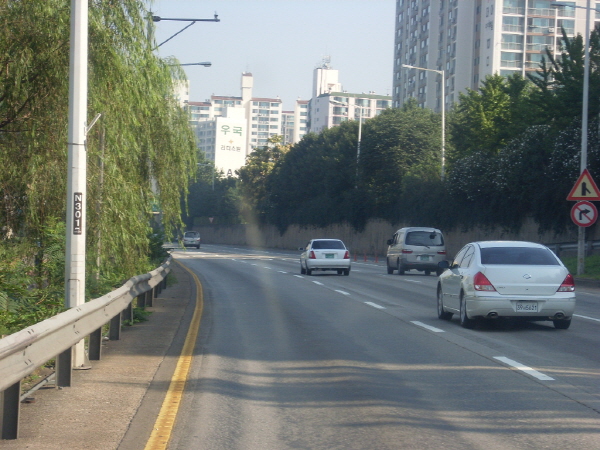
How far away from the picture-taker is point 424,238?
35.0 metres

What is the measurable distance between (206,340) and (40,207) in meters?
3.20

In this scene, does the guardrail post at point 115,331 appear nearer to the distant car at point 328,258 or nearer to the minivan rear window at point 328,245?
the distant car at point 328,258

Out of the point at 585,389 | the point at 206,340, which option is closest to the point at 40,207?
the point at 206,340

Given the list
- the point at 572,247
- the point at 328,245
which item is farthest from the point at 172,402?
the point at 572,247

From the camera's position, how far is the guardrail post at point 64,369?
821 centimetres

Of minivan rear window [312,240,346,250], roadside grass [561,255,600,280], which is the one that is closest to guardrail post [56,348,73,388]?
roadside grass [561,255,600,280]

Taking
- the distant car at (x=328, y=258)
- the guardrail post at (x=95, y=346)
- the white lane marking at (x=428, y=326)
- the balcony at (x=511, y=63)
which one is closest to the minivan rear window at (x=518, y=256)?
the white lane marking at (x=428, y=326)

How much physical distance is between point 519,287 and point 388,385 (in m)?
5.51

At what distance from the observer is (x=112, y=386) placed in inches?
336

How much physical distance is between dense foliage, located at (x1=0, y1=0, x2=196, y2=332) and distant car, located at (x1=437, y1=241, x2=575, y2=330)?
226 inches

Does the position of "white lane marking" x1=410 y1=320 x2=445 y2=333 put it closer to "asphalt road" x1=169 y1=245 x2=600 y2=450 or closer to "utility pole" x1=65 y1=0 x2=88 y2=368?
"asphalt road" x1=169 y1=245 x2=600 y2=450

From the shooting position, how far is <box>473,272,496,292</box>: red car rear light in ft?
44.2

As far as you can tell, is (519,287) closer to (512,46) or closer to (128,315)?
(128,315)

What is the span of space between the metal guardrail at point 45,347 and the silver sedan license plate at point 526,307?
249 inches
